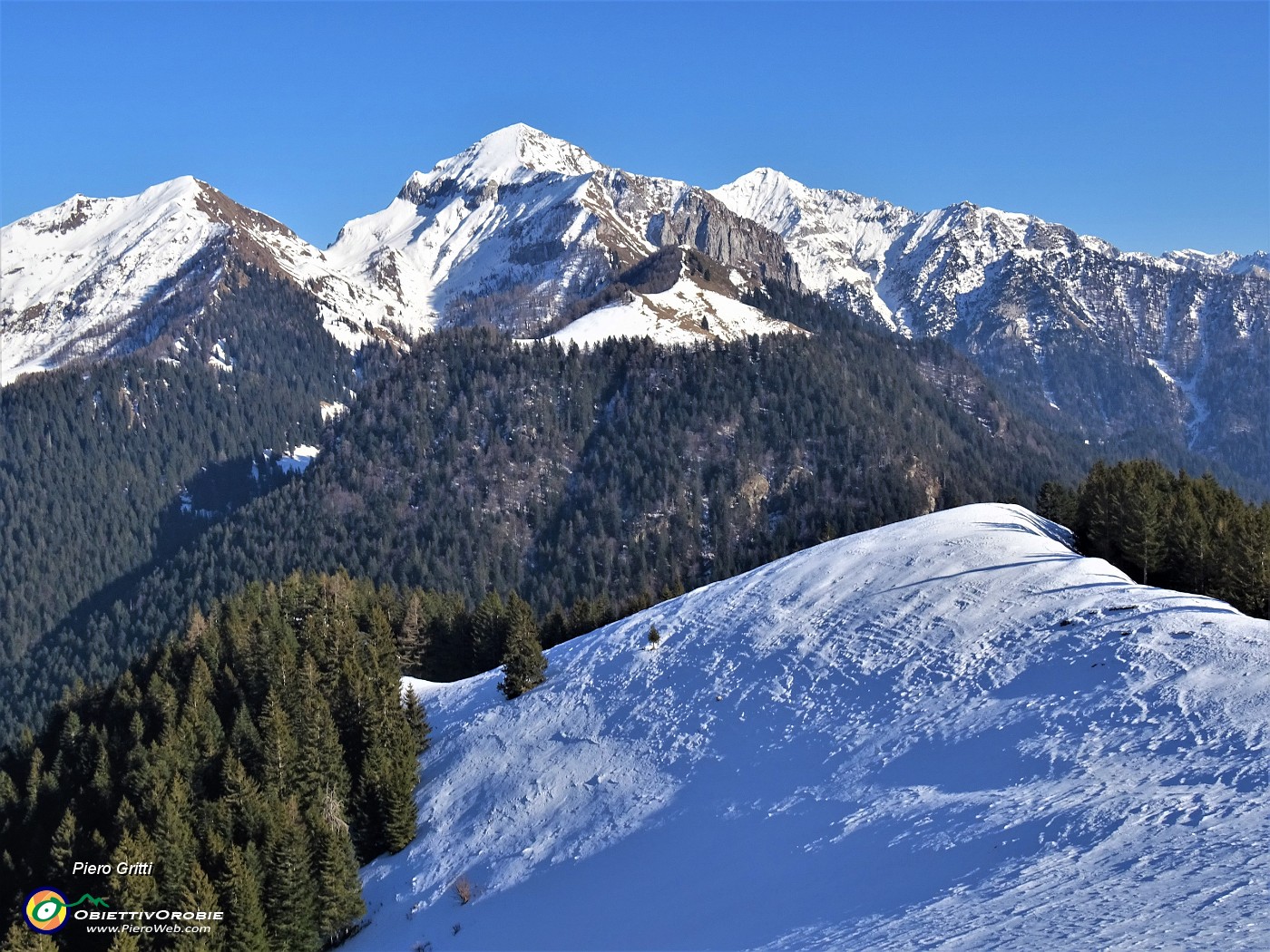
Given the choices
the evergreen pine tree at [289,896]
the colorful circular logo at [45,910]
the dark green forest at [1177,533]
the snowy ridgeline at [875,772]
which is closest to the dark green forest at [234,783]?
the evergreen pine tree at [289,896]

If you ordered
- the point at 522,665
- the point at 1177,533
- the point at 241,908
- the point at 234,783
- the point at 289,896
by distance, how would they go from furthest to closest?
the point at 522,665
the point at 1177,533
the point at 234,783
the point at 289,896
the point at 241,908

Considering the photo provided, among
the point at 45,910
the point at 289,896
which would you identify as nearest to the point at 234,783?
the point at 45,910

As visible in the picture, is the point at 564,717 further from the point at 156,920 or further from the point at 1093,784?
the point at 1093,784

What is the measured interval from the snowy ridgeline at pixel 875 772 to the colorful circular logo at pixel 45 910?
1581 centimetres

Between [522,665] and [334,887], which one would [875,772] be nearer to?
[334,887]

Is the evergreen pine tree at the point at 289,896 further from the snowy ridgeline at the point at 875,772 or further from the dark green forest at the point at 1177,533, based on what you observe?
the dark green forest at the point at 1177,533

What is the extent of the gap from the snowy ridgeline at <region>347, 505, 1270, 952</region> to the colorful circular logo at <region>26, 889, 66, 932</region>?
15.8 metres

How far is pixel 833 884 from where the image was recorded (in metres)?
40.4

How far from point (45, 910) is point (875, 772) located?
4411 cm

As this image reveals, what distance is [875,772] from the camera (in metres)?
49.3

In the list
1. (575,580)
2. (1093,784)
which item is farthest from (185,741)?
(575,580)

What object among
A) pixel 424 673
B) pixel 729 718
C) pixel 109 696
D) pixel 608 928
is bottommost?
pixel 608 928

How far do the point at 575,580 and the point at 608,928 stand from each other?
5988 inches

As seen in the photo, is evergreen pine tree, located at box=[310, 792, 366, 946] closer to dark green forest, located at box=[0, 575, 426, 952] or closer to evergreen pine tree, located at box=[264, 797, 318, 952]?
dark green forest, located at box=[0, 575, 426, 952]
